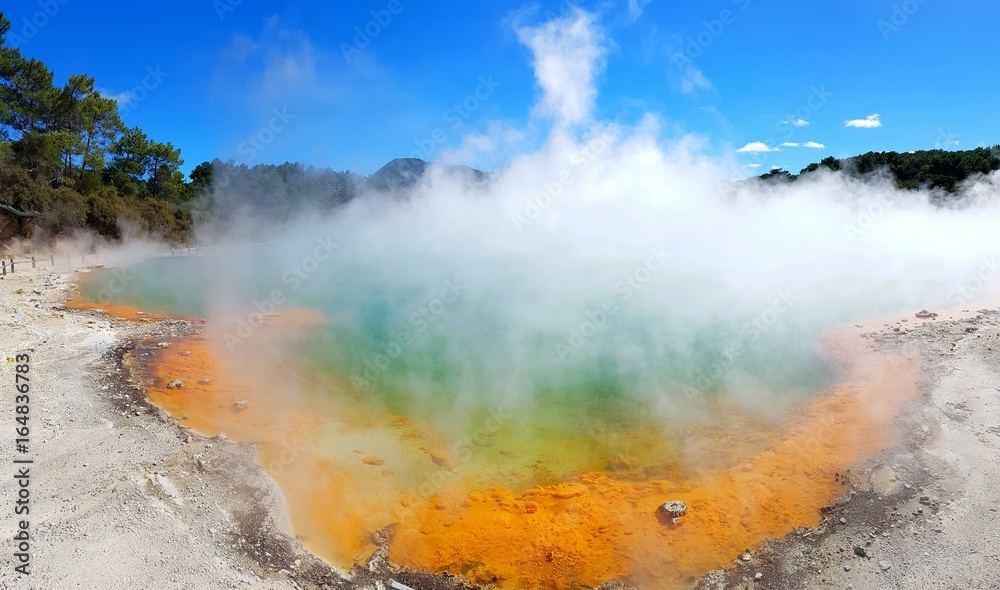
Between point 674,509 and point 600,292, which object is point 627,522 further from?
point 600,292

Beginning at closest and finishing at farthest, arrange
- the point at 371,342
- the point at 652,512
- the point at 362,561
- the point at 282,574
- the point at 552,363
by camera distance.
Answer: the point at 282,574
the point at 362,561
the point at 652,512
the point at 552,363
the point at 371,342

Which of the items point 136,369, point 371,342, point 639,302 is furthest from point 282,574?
point 639,302

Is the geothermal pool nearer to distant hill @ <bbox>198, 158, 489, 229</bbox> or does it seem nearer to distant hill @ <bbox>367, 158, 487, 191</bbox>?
distant hill @ <bbox>367, 158, 487, 191</bbox>

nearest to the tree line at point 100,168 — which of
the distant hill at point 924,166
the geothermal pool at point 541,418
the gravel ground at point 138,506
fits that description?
the distant hill at point 924,166

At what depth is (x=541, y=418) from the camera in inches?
336

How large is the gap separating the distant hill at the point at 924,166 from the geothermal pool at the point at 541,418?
2404 centimetres

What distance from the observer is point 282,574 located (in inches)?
184

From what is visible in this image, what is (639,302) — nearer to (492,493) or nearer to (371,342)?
(371,342)

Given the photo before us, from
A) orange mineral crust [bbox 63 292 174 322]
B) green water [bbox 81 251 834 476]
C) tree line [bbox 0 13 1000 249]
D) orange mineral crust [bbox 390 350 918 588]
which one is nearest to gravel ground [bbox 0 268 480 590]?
orange mineral crust [bbox 390 350 918 588]

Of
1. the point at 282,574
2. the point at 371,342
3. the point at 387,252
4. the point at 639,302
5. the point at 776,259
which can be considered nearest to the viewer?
the point at 282,574

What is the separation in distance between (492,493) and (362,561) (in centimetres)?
190

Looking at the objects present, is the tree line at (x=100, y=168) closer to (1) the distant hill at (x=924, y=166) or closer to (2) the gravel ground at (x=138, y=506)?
(1) the distant hill at (x=924, y=166)


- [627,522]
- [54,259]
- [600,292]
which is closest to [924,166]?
[600,292]

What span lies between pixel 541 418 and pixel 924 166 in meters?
39.4
